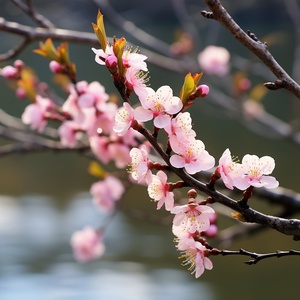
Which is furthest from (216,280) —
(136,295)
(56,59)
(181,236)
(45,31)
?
(181,236)

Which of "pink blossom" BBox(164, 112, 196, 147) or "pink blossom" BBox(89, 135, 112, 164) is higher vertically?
"pink blossom" BBox(89, 135, 112, 164)

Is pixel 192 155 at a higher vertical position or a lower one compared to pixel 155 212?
lower

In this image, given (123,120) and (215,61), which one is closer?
(123,120)

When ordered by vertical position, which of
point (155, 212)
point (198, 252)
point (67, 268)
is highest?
point (155, 212)

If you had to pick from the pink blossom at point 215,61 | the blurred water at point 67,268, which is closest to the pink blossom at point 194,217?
the pink blossom at point 215,61

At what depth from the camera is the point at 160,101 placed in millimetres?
787

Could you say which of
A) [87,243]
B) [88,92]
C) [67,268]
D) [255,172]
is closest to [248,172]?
[255,172]

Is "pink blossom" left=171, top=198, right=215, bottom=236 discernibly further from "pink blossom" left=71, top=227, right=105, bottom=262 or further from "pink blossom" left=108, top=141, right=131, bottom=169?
"pink blossom" left=71, top=227, right=105, bottom=262

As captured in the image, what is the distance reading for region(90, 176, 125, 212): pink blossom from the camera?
7.19ft

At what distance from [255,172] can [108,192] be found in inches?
56.3

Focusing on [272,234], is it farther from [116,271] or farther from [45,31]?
[45,31]

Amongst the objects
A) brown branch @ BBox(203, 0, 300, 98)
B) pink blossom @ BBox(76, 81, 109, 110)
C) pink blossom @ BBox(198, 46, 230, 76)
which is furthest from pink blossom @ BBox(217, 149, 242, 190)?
pink blossom @ BBox(198, 46, 230, 76)

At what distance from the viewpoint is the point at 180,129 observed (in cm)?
78

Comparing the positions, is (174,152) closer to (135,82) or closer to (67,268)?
(135,82)
